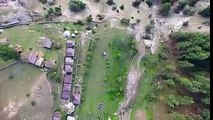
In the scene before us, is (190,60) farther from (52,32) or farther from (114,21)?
(52,32)

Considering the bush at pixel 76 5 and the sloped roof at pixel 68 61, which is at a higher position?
the bush at pixel 76 5

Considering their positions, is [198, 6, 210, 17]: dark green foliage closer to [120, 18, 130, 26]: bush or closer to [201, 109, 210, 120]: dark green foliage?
[120, 18, 130, 26]: bush

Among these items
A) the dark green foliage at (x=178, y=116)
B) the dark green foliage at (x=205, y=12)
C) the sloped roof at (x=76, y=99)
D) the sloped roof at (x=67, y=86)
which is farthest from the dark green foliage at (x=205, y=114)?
the sloped roof at (x=67, y=86)

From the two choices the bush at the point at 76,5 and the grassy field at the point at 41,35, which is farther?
the bush at the point at 76,5

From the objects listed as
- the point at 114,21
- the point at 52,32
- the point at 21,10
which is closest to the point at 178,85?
the point at 114,21

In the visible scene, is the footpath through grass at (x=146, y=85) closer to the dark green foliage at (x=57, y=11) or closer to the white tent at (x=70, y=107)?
the white tent at (x=70, y=107)

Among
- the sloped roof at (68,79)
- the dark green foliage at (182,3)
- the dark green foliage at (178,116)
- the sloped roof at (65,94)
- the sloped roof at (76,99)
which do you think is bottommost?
the dark green foliage at (178,116)

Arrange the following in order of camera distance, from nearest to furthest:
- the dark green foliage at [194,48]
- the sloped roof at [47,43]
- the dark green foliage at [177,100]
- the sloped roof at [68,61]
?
the dark green foliage at [194,48] < the dark green foliage at [177,100] < the sloped roof at [68,61] < the sloped roof at [47,43]

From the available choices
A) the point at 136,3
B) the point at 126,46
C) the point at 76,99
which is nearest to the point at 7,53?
the point at 76,99

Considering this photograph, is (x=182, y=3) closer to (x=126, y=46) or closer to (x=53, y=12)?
(x=126, y=46)
